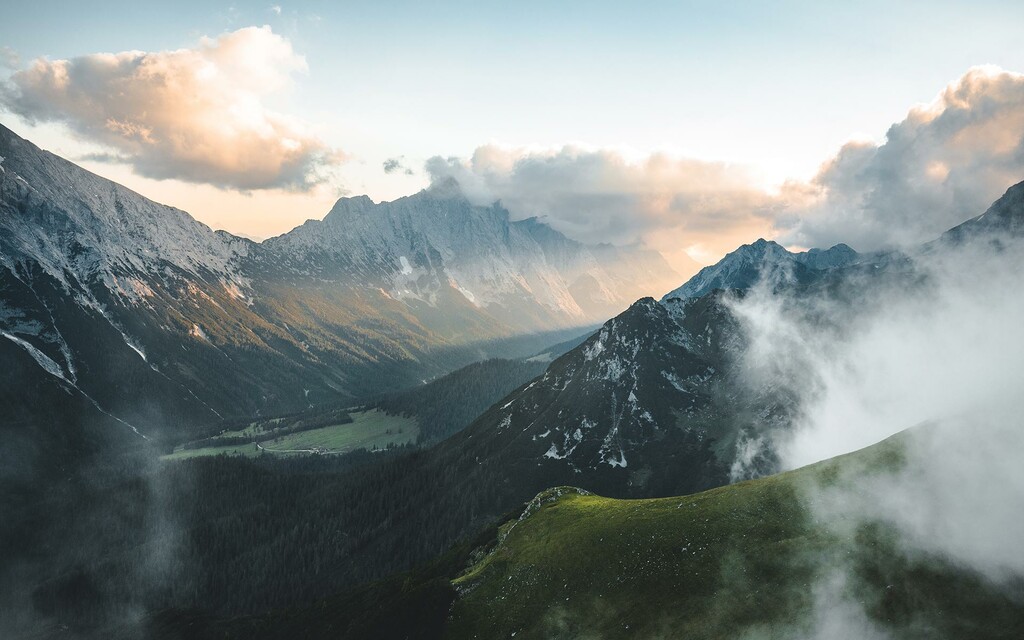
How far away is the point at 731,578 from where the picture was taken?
2798 inches

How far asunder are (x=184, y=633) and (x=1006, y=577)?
191 metres

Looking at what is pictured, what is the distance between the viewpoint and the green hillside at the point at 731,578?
58594mm

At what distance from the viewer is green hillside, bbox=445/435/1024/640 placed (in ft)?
192

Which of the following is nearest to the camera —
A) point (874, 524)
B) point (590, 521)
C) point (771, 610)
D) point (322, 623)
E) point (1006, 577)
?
point (1006, 577)

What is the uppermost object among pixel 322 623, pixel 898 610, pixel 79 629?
pixel 898 610

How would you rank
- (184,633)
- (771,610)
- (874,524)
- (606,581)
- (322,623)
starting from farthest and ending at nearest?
(184,633), (322,623), (606,581), (874,524), (771,610)

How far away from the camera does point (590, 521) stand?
101438mm

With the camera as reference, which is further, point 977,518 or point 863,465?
point 863,465

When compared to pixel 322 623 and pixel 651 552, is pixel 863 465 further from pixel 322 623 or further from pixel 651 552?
pixel 322 623

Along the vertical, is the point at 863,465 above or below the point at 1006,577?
above

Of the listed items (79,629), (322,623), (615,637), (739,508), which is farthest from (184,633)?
(739,508)

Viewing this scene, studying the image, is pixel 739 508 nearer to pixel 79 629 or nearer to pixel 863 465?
pixel 863 465

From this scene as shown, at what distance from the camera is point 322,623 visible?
394 feet

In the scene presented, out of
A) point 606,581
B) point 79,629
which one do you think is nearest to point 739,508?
point 606,581
